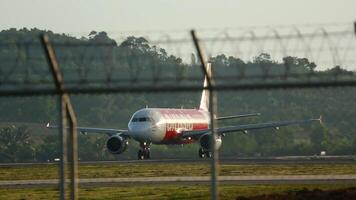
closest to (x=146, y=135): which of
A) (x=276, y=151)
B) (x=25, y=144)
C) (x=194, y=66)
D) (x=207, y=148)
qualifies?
(x=207, y=148)

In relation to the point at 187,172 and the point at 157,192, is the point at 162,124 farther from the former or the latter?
the point at 157,192

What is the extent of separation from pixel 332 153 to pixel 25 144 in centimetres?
3772

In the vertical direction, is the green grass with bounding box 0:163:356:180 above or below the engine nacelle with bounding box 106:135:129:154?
below

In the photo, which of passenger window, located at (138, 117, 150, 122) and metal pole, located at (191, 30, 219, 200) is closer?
metal pole, located at (191, 30, 219, 200)

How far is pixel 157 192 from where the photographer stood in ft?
127

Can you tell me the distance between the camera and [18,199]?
37.0m

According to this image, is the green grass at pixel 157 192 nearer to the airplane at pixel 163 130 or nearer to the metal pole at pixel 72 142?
the metal pole at pixel 72 142

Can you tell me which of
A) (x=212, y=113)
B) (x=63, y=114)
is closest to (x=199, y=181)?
(x=63, y=114)

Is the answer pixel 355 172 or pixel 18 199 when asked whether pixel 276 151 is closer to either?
pixel 355 172

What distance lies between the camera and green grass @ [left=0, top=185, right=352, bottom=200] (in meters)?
36.8

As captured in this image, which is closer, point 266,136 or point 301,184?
point 301,184

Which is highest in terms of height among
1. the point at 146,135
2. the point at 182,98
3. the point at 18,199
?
the point at 182,98

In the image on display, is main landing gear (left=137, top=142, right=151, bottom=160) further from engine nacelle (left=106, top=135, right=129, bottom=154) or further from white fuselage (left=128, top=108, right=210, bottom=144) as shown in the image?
engine nacelle (left=106, top=135, right=129, bottom=154)

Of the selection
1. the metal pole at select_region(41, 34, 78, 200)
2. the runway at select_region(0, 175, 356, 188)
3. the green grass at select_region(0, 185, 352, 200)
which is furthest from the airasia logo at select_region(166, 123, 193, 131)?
the metal pole at select_region(41, 34, 78, 200)
